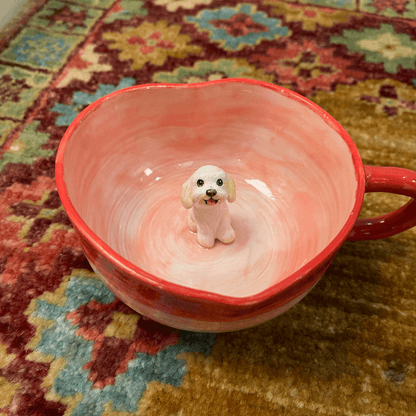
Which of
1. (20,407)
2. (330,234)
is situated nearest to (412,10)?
(330,234)

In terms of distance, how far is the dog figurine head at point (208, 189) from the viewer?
553 millimetres

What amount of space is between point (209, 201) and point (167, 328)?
218 mm

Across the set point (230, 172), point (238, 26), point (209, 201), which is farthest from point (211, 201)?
point (238, 26)

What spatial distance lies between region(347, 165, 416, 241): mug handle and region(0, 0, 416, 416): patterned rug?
11cm

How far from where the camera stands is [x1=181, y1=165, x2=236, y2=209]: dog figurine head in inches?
21.8

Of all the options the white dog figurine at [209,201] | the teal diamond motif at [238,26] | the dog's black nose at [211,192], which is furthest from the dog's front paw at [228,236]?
the teal diamond motif at [238,26]

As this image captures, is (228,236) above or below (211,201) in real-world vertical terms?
below

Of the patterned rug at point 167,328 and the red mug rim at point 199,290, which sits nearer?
the red mug rim at point 199,290

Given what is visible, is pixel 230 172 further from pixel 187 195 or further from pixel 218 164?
pixel 187 195

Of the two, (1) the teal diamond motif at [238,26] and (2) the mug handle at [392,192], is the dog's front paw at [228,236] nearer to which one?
(2) the mug handle at [392,192]

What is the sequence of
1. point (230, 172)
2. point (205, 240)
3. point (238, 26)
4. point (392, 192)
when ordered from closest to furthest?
point (392, 192), point (205, 240), point (230, 172), point (238, 26)

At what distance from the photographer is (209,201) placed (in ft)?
1.84

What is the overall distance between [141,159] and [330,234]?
1.19 feet

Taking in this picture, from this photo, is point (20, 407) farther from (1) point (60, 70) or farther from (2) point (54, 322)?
(1) point (60, 70)
